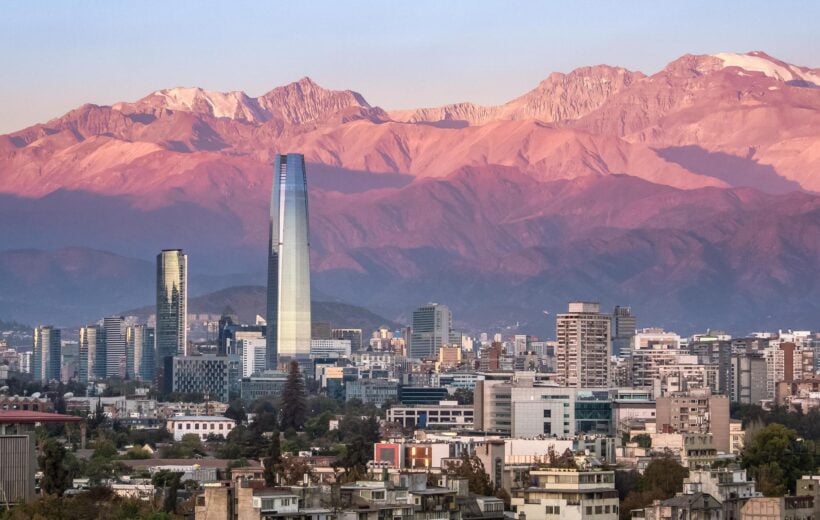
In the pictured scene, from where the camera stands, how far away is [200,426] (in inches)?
5684

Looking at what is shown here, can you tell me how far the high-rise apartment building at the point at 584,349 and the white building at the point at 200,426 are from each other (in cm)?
2480

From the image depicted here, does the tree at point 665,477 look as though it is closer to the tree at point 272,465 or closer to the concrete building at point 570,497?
the concrete building at point 570,497

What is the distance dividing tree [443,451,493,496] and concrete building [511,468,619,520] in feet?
21.3

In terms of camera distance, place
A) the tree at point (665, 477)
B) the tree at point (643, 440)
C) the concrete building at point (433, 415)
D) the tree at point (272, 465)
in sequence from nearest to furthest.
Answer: the tree at point (272, 465), the tree at point (665, 477), the tree at point (643, 440), the concrete building at point (433, 415)

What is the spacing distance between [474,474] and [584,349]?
101776 millimetres

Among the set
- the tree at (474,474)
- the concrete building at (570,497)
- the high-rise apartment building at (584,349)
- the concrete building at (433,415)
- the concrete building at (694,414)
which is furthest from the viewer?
the high-rise apartment building at (584,349)

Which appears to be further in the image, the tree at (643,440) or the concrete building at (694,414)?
the concrete building at (694,414)

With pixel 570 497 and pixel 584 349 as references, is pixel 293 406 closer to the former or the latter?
pixel 584 349

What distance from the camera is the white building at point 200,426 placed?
142 meters

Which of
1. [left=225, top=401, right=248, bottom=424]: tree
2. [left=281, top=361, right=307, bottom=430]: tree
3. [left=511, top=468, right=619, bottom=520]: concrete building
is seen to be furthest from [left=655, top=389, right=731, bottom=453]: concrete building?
[left=511, top=468, right=619, bottom=520]: concrete building

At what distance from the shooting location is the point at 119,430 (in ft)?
447

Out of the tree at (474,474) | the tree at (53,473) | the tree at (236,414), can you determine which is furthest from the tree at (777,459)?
the tree at (236,414)

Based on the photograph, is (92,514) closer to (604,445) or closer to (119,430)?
(604,445)

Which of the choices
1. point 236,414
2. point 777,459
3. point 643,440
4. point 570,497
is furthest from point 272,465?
point 236,414
